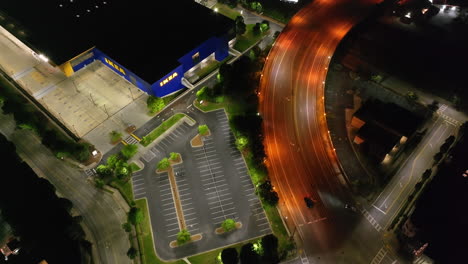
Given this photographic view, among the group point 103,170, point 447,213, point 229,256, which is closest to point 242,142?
point 229,256

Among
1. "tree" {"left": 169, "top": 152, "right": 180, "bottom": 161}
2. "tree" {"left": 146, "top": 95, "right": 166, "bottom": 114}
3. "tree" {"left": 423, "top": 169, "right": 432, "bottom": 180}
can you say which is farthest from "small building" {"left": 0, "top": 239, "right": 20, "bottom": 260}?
"tree" {"left": 423, "top": 169, "right": 432, "bottom": 180}

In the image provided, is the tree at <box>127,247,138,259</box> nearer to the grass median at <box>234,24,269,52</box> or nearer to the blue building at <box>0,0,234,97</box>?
the blue building at <box>0,0,234,97</box>

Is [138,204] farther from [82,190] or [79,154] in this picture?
[79,154]

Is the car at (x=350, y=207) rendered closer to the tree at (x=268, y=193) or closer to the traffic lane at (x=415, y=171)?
the traffic lane at (x=415, y=171)

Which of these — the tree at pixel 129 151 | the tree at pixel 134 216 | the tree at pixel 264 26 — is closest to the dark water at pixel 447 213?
the tree at pixel 134 216

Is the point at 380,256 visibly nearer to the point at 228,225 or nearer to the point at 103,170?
the point at 228,225
